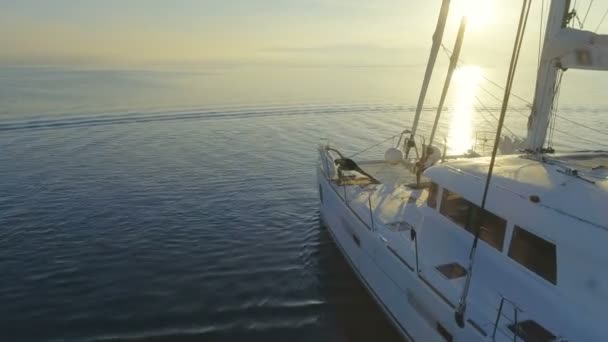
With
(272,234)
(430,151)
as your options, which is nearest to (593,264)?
(430,151)

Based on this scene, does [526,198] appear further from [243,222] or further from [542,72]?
[243,222]

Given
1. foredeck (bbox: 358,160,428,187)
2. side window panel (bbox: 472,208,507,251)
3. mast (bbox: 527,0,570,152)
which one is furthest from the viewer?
foredeck (bbox: 358,160,428,187)

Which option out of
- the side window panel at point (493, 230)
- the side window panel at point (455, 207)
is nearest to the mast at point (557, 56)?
the side window panel at point (455, 207)

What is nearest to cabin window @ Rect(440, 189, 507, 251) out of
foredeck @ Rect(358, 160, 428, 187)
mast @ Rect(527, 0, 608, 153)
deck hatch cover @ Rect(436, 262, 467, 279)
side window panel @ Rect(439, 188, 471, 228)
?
side window panel @ Rect(439, 188, 471, 228)

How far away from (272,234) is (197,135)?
23449 millimetres

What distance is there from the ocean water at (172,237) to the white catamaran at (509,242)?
2740 mm

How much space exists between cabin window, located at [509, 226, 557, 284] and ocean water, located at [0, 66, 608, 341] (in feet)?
16.0

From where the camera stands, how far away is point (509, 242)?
8.43 metres

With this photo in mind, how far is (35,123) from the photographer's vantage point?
40.9 meters

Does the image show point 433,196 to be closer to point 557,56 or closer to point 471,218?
point 471,218

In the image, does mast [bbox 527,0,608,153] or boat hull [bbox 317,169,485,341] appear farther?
mast [bbox 527,0,608,153]

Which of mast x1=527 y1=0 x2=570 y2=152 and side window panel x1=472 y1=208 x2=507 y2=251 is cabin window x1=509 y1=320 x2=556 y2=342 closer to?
side window panel x1=472 y1=208 x2=507 y2=251

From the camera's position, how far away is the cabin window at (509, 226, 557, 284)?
24.6ft

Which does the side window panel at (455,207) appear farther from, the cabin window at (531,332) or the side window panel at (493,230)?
the cabin window at (531,332)
